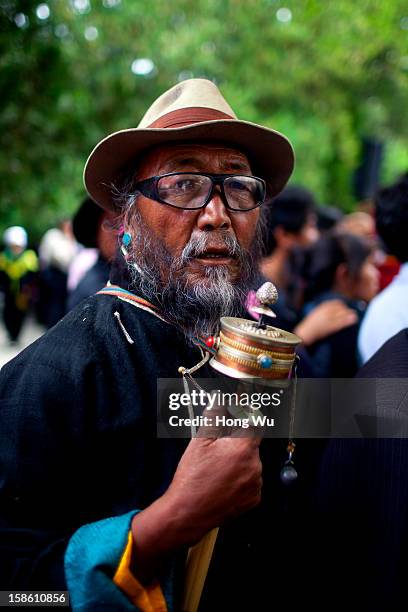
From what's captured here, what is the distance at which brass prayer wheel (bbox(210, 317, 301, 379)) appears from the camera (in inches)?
48.9

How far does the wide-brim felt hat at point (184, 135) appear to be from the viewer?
1.67 meters

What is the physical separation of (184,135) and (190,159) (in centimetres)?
Result: 7

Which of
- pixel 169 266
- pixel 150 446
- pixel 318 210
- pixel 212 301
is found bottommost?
pixel 150 446

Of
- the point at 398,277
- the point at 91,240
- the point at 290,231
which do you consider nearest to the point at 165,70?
the point at 290,231

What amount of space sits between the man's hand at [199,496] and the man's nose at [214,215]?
62 centimetres

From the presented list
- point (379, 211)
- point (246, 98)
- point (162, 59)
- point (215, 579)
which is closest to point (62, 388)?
point (215, 579)

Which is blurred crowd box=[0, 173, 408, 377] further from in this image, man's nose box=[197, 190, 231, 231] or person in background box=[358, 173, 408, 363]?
man's nose box=[197, 190, 231, 231]

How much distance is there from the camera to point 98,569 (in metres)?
1.30

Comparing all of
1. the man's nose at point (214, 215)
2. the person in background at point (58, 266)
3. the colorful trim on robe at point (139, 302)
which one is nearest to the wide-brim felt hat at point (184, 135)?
the man's nose at point (214, 215)

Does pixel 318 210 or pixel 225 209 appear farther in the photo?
pixel 318 210

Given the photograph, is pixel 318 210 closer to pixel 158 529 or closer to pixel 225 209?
pixel 225 209

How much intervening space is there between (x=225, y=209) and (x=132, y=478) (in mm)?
781

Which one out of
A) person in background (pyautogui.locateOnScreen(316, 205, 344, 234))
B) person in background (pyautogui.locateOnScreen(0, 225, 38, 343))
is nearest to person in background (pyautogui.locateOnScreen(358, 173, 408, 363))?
person in background (pyautogui.locateOnScreen(316, 205, 344, 234))

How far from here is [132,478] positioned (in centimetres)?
148
